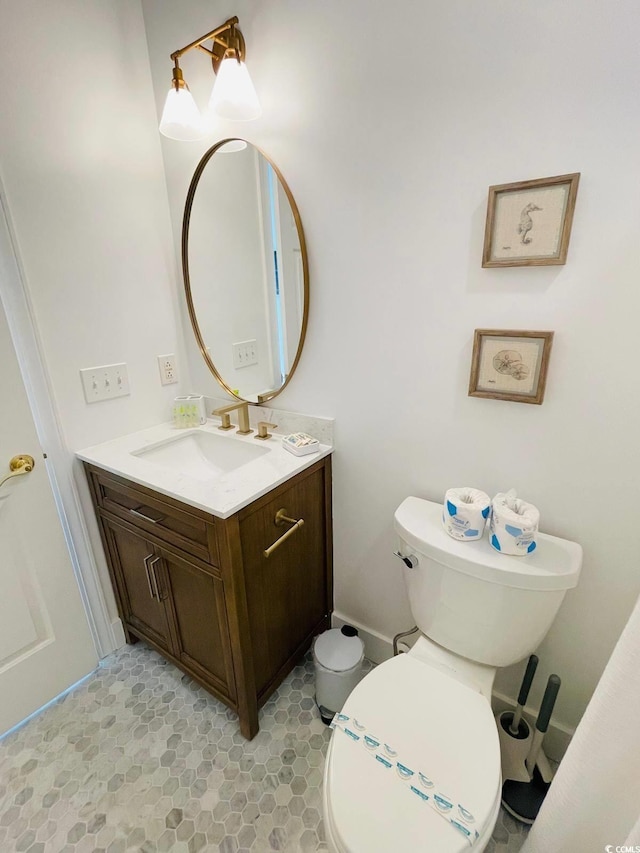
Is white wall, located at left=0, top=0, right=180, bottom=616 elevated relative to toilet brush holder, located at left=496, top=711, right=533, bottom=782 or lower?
elevated

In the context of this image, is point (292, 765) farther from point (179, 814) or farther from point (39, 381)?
point (39, 381)

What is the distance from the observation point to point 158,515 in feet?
3.91

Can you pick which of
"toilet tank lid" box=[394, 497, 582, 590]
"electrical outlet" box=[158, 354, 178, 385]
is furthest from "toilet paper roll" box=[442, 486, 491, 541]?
"electrical outlet" box=[158, 354, 178, 385]

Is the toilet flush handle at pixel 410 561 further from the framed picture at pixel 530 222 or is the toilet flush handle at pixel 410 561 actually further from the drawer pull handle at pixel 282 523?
the framed picture at pixel 530 222

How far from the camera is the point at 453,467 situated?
3.80 feet

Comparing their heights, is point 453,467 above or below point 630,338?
below

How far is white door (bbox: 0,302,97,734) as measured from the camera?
Answer: 3.95ft

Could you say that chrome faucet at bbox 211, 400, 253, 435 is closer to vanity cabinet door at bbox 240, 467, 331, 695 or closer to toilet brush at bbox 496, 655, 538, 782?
vanity cabinet door at bbox 240, 467, 331, 695

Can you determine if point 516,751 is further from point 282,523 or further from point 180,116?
point 180,116

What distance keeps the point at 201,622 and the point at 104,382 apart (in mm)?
919

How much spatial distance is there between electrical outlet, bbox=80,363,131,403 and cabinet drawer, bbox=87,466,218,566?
0.89 feet

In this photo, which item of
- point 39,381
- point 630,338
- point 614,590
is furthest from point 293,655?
point 630,338

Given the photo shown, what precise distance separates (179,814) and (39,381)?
138cm

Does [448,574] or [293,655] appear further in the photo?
[293,655]
